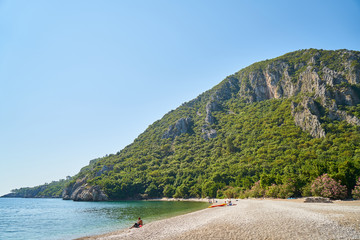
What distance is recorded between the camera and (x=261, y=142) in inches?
4926

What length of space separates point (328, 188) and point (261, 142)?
8346 centimetres

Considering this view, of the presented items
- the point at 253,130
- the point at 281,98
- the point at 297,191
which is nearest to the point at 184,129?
the point at 253,130

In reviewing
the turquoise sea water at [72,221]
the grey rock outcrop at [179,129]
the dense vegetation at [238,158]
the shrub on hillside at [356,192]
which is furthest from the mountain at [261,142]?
the turquoise sea water at [72,221]

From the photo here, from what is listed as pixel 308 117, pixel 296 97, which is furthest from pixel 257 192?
pixel 296 97

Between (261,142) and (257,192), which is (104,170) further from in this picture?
(257,192)

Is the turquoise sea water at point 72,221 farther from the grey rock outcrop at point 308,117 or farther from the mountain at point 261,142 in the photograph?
the grey rock outcrop at point 308,117

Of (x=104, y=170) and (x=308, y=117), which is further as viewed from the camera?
(x=104, y=170)

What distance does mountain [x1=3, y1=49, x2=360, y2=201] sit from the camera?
90875mm

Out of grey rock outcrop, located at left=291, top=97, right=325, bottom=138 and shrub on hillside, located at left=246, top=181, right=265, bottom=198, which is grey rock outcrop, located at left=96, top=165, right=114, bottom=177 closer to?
shrub on hillside, located at left=246, top=181, right=265, bottom=198

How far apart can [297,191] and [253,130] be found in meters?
88.7

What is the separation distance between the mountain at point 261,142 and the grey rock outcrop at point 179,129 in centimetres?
96

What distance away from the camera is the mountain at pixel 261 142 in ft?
298

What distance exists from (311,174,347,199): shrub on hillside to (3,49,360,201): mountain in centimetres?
185

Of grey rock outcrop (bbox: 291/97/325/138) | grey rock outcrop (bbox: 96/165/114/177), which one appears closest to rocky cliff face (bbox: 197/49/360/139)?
grey rock outcrop (bbox: 291/97/325/138)
